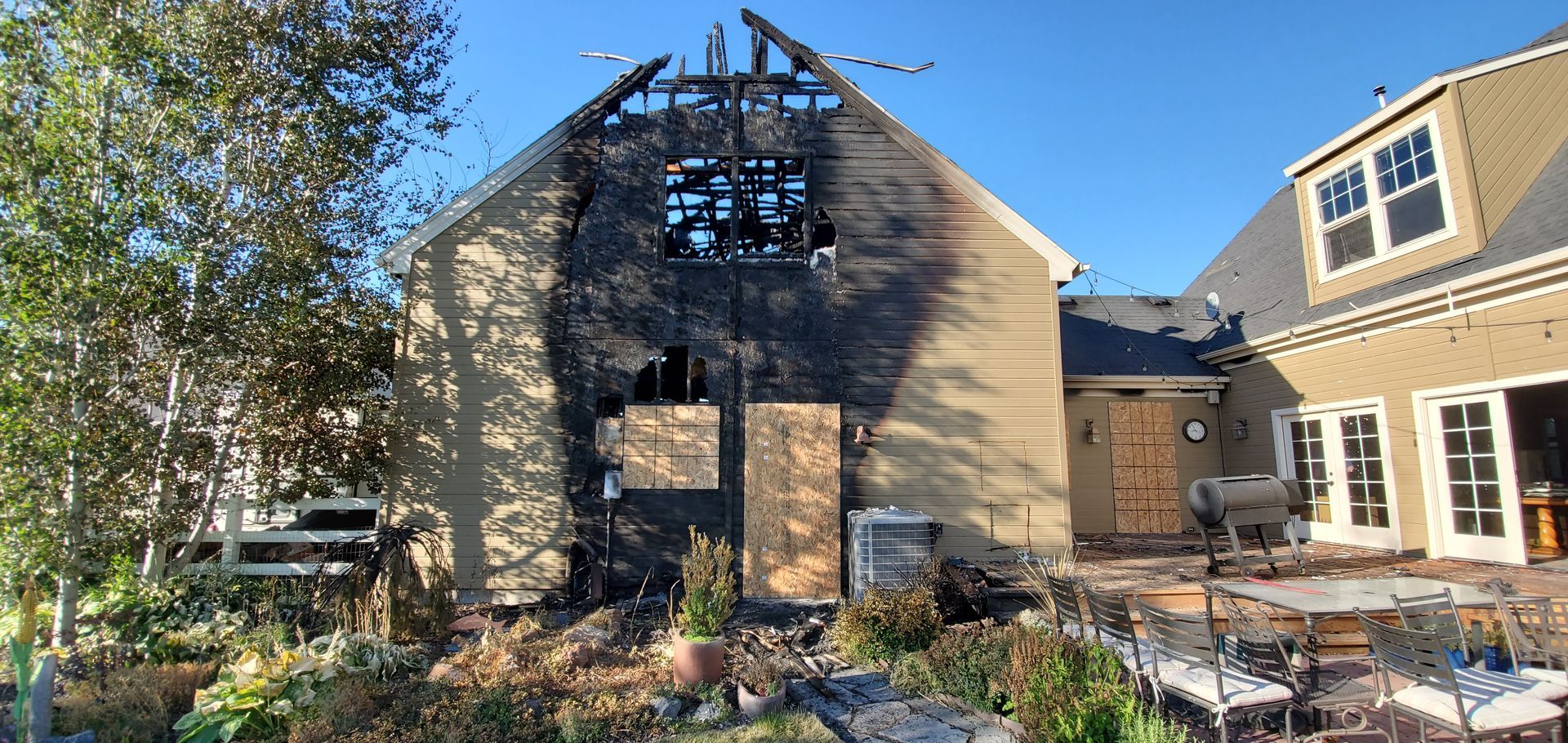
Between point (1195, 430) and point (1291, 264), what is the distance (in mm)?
3107

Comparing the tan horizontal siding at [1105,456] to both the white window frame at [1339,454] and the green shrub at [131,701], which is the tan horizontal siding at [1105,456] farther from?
the green shrub at [131,701]

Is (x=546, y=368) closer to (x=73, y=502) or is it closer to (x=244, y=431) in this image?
(x=244, y=431)

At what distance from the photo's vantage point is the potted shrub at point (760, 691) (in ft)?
16.2

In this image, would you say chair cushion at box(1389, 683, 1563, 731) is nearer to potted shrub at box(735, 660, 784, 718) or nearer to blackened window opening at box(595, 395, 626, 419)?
potted shrub at box(735, 660, 784, 718)

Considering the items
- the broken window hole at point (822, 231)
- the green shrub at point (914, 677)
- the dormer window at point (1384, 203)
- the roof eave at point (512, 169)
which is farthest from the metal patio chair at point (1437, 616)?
the roof eave at point (512, 169)

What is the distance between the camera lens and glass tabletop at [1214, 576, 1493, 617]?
4.50 meters

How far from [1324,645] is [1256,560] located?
2389 mm

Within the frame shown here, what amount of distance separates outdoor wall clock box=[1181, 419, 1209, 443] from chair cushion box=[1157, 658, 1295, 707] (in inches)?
314

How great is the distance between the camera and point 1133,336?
12.9 metres

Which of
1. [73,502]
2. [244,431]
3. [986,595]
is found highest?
[244,431]

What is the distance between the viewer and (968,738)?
179 inches

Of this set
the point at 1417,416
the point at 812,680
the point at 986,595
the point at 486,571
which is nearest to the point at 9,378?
the point at 486,571

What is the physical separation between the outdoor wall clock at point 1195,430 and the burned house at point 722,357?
4005 millimetres

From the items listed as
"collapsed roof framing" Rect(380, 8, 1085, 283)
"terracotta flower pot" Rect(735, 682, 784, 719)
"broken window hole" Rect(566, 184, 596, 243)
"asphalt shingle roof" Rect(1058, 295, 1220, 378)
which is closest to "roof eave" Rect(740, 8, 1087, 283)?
"collapsed roof framing" Rect(380, 8, 1085, 283)
